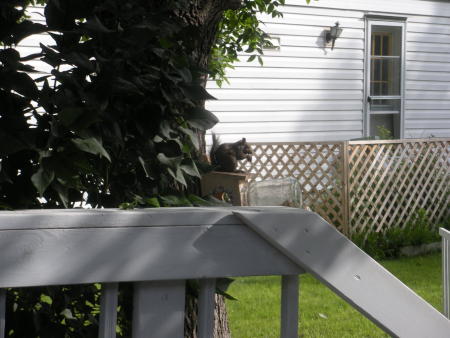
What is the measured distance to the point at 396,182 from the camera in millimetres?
9531

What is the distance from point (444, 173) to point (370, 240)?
2145 mm

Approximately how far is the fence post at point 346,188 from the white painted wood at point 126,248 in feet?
25.5

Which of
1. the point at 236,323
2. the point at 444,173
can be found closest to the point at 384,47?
the point at 444,173

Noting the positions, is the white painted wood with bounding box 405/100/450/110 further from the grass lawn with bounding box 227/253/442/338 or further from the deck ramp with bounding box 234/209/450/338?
the deck ramp with bounding box 234/209/450/338

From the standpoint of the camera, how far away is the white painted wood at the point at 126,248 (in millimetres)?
1208

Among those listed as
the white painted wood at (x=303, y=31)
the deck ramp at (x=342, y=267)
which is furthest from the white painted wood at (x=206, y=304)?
the white painted wood at (x=303, y=31)

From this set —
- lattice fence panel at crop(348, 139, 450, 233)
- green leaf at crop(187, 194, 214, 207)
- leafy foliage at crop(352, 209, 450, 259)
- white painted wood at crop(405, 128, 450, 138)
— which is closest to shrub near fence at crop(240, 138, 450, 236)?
lattice fence panel at crop(348, 139, 450, 233)

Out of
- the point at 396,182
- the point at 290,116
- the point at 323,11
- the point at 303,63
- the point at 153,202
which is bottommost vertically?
the point at 396,182

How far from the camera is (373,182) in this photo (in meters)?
9.51

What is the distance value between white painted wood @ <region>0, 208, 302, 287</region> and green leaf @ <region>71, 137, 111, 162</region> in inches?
7.5

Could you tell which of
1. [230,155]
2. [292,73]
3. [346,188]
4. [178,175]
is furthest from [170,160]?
[292,73]

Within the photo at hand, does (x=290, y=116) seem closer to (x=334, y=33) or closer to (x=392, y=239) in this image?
(x=334, y=33)

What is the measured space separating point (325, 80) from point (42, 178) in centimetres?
1041

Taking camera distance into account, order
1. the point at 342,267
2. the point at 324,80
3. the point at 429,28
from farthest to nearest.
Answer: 1. the point at 429,28
2. the point at 324,80
3. the point at 342,267
